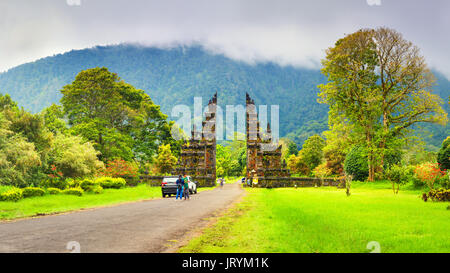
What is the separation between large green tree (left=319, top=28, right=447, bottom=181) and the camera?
39.8m

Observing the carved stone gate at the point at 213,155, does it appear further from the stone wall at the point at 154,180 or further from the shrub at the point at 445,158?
the shrub at the point at 445,158

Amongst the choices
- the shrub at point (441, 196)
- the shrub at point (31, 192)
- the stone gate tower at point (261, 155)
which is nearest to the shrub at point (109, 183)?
the shrub at point (31, 192)

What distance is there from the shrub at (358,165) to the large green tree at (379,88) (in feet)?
3.82

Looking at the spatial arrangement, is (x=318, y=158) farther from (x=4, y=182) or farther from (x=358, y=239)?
(x=358, y=239)

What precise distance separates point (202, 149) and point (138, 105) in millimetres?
13199

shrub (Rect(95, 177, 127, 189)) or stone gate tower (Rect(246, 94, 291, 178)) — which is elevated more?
stone gate tower (Rect(246, 94, 291, 178))

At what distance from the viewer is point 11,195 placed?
19.4 meters

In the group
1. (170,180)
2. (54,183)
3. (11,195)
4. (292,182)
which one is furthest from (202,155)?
(11,195)

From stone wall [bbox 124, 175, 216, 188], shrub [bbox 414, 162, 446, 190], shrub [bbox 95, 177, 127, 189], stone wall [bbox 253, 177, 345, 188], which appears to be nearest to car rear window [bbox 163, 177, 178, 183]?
shrub [bbox 95, 177, 127, 189]

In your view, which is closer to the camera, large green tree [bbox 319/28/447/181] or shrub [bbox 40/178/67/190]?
shrub [bbox 40/178/67/190]

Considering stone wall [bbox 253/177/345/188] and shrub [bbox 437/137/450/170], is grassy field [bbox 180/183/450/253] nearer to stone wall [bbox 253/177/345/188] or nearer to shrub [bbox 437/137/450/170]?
shrub [bbox 437/137/450/170]

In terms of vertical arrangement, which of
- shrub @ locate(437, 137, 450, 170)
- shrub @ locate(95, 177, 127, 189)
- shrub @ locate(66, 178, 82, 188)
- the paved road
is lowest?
shrub @ locate(95, 177, 127, 189)

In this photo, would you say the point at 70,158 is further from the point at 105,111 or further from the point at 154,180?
the point at 105,111

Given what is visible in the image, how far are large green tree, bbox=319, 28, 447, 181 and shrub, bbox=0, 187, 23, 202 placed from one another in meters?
34.3
